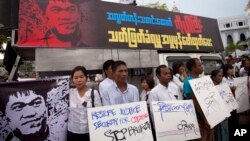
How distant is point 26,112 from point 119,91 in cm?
118

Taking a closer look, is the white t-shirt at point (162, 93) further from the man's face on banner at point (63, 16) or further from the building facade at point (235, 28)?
the building facade at point (235, 28)

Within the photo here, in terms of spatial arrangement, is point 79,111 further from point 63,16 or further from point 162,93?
point 63,16

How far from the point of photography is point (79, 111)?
137 inches

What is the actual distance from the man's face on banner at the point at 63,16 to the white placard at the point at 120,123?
170 centimetres

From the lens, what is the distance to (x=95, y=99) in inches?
141

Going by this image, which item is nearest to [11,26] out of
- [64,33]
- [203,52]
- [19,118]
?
[64,33]

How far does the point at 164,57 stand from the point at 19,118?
A: 337 cm

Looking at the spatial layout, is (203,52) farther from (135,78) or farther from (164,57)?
(135,78)

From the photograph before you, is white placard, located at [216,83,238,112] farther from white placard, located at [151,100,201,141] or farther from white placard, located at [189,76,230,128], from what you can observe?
white placard, located at [151,100,201,141]

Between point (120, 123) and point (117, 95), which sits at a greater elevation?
point (117, 95)

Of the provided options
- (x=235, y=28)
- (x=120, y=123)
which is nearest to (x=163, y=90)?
(x=120, y=123)

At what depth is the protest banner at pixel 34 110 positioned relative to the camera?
3445 millimetres

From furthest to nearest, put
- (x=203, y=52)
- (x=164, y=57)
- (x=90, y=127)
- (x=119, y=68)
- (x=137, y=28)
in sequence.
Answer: (x=203, y=52) < (x=164, y=57) < (x=137, y=28) < (x=119, y=68) < (x=90, y=127)

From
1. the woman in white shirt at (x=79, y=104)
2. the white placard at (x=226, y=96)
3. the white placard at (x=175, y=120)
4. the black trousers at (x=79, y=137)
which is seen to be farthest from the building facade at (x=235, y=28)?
the black trousers at (x=79, y=137)
